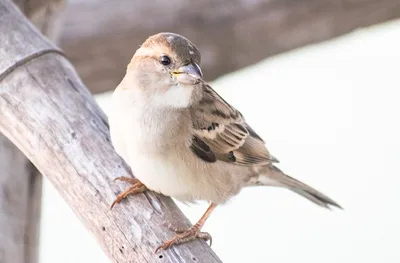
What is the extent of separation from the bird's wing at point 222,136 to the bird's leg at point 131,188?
129 millimetres

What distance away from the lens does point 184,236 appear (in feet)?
4.26

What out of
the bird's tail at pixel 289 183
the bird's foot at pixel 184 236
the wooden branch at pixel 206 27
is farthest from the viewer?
the wooden branch at pixel 206 27

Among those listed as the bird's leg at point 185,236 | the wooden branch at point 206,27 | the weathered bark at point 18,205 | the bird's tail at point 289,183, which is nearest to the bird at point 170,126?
the bird's leg at point 185,236

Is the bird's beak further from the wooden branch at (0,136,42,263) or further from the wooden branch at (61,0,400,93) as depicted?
the wooden branch at (61,0,400,93)

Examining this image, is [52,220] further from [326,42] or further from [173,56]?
[173,56]

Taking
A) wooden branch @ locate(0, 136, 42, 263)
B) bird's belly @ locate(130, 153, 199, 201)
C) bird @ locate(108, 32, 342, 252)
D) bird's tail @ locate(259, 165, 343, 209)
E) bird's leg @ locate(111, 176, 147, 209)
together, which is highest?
bird's tail @ locate(259, 165, 343, 209)

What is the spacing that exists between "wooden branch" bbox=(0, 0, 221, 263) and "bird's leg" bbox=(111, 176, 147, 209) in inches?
0.4

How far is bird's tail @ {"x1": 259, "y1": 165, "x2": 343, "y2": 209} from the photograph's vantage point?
5.38ft

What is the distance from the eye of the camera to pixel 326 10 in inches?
84.8

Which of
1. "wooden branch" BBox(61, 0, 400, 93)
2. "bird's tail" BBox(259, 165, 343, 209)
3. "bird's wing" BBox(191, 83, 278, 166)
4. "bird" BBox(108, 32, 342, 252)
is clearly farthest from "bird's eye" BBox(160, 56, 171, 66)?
"wooden branch" BBox(61, 0, 400, 93)

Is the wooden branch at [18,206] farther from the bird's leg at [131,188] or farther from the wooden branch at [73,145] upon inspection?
the bird's leg at [131,188]

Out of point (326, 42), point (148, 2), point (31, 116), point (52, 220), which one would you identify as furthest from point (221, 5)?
point (52, 220)

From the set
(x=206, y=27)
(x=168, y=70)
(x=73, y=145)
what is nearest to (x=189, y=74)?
(x=168, y=70)

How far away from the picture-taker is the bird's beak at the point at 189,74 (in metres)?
1.28
